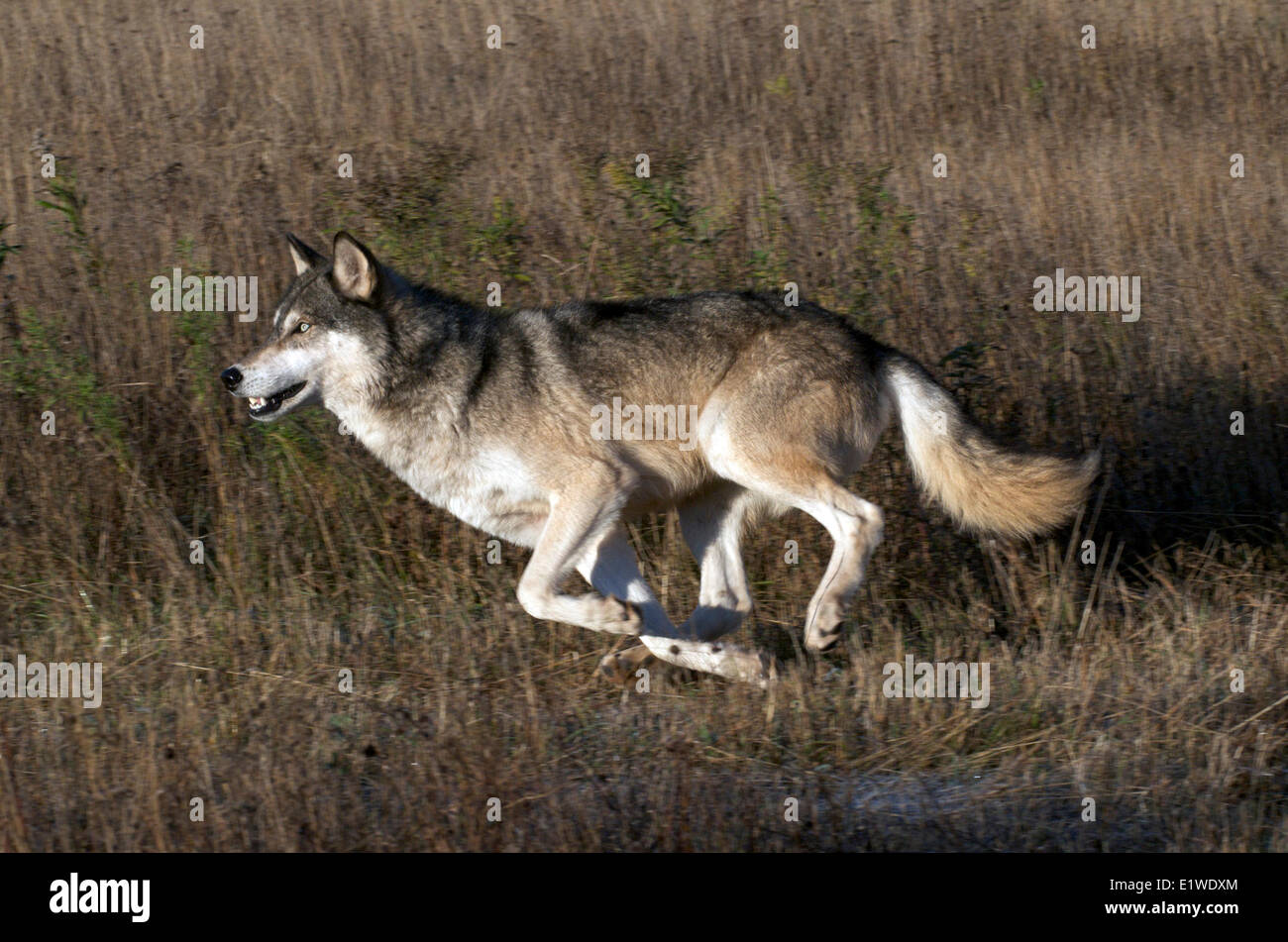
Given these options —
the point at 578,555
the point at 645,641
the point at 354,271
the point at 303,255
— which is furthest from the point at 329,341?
the point at 645,641

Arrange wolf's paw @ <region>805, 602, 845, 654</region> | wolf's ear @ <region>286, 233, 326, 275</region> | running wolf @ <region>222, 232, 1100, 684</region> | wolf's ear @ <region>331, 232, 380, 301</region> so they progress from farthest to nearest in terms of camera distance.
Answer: wolf's ear @ <region>286, 233, 326, 275</region>
wolf's ear @ <region>331, 232, 380, 301</region>
running wolf @ <region>222, 232, 1100, 684</region>
wolf's paw @ <region>805, 602, 845, 654</region>

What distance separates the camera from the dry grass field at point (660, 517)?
4668mm

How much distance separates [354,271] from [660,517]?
2229 mm

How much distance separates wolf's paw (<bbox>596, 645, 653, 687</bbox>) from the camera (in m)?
5.75

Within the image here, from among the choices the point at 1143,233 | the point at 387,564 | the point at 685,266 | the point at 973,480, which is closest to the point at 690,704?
the point at 973,480

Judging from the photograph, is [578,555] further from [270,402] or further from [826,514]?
[270,402]

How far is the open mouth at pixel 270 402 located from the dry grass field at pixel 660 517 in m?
1.04

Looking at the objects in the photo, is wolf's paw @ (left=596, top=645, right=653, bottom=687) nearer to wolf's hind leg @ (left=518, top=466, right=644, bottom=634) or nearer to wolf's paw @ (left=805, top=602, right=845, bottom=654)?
wolf's hind leg @ (left=518, top=466, right=644, bottom=634)

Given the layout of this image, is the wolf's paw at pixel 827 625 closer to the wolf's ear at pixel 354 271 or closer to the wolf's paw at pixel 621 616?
the wolf's paw at pixel 621 616

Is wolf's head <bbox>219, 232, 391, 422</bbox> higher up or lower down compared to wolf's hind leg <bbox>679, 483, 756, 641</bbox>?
higher up

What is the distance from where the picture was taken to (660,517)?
281 inches

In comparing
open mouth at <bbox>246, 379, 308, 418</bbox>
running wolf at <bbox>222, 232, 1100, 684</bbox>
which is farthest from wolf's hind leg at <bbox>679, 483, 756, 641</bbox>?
open mouth at <bbox>246, 379, 308, 418</bbox>

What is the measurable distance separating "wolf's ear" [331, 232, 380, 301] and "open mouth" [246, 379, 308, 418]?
1.56ft

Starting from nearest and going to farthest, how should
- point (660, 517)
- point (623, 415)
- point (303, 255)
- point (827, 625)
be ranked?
point (827, 625) → point (623, 415) → point (303, 255) → point (660, 517)
